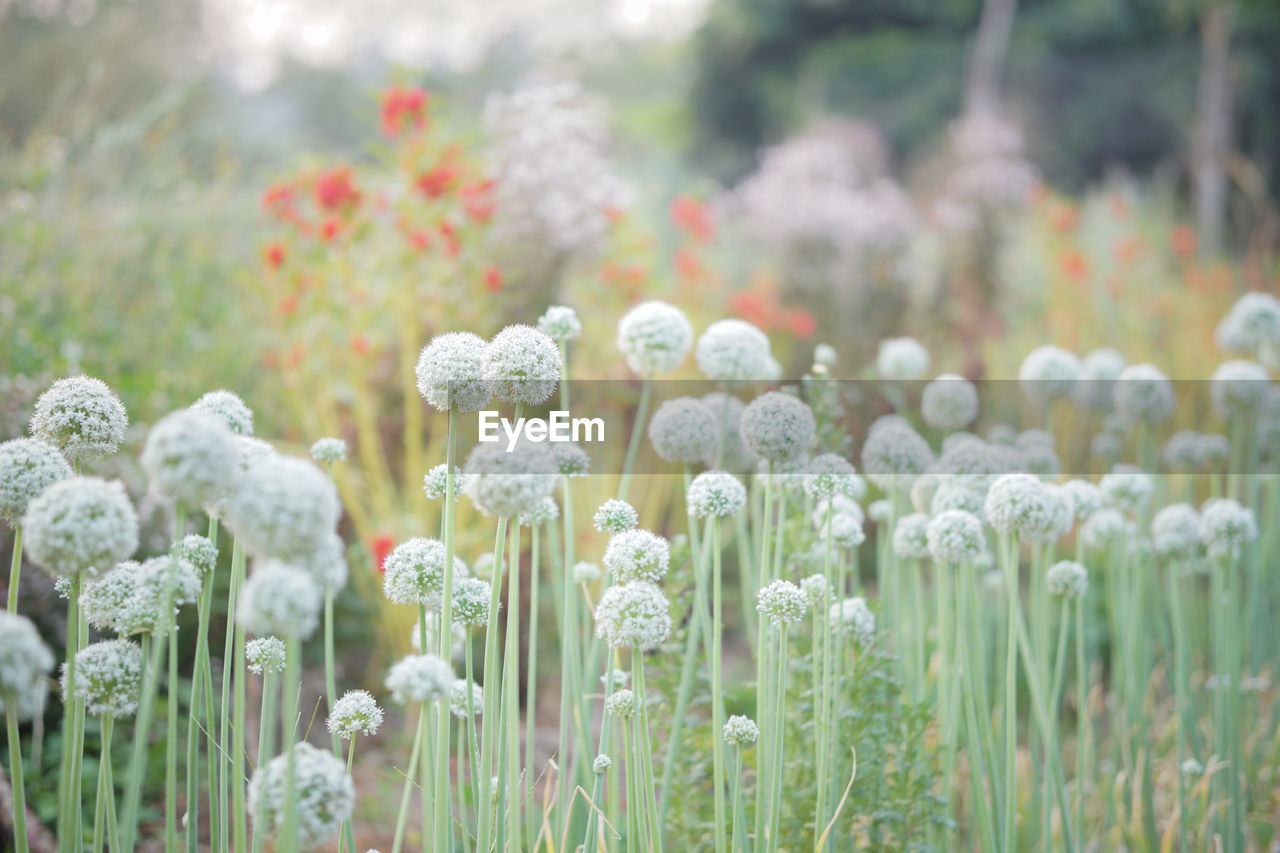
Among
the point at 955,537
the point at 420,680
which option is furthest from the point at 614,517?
the point at 955,537

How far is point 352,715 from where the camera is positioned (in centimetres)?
139

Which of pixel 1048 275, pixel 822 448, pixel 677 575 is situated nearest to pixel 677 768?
pixel 677 575

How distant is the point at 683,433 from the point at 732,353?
1.08 ft

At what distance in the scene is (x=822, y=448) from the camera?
2080 mm

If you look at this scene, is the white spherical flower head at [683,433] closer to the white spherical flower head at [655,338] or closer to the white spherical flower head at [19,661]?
the white spherical flower head at [655,338]

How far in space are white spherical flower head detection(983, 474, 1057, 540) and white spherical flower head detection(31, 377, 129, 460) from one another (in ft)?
5.09

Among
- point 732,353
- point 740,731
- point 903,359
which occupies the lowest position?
point 740,731

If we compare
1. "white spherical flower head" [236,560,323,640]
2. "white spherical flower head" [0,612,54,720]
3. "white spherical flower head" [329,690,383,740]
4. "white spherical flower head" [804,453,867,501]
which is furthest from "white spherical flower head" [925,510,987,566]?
"white spherical flower head" [0,612,54,720]

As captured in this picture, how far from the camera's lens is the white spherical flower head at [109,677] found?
1290mm

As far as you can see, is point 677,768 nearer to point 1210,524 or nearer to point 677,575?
point 677,575

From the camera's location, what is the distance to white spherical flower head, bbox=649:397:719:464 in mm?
1779

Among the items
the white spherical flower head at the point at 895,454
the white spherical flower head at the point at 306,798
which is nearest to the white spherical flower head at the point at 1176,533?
the white spherical flower head at the point at 895,454

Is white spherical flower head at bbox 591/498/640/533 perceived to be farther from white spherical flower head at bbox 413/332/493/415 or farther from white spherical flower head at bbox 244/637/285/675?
white spherical flower head at bbox 244/637/285/675

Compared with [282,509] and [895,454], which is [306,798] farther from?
[895,454]
